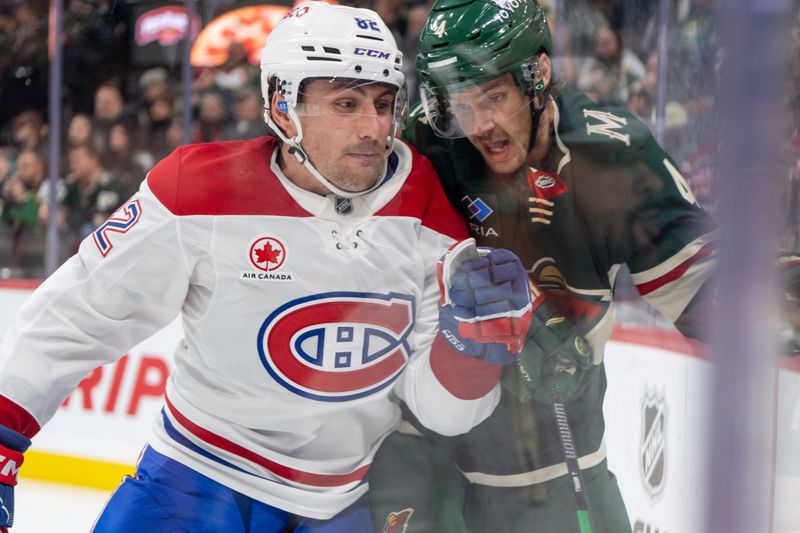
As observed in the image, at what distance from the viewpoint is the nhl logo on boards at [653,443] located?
1.05 m

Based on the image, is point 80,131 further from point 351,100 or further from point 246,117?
A: point 351,100

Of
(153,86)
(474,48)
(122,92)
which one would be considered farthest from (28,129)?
(474,48)

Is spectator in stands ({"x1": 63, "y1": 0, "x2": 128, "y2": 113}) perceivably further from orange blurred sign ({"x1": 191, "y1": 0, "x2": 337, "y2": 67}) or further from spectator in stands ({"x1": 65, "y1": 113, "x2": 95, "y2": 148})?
orange blurred sign ({"x1": 191, "y1": 0, "x2": 337, "y2": 67})

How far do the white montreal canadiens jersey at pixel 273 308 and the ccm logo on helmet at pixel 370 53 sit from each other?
14 centimetres

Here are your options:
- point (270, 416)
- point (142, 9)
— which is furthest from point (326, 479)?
point (142, 9)

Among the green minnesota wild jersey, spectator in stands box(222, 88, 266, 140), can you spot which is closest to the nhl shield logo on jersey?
the green minnesota wild jersey

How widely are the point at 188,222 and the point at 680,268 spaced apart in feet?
2.23

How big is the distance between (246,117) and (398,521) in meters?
0.70

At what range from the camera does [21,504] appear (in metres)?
2.17

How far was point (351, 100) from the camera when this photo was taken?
1357mm

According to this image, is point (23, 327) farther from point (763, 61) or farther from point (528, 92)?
point (763, 61)

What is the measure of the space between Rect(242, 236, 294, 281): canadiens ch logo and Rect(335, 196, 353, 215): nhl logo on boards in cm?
11

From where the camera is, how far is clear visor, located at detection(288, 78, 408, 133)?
1.35 meters

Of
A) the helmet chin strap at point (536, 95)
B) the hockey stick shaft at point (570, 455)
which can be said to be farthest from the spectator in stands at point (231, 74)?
the hockey stick shaft at point (570, 455)
